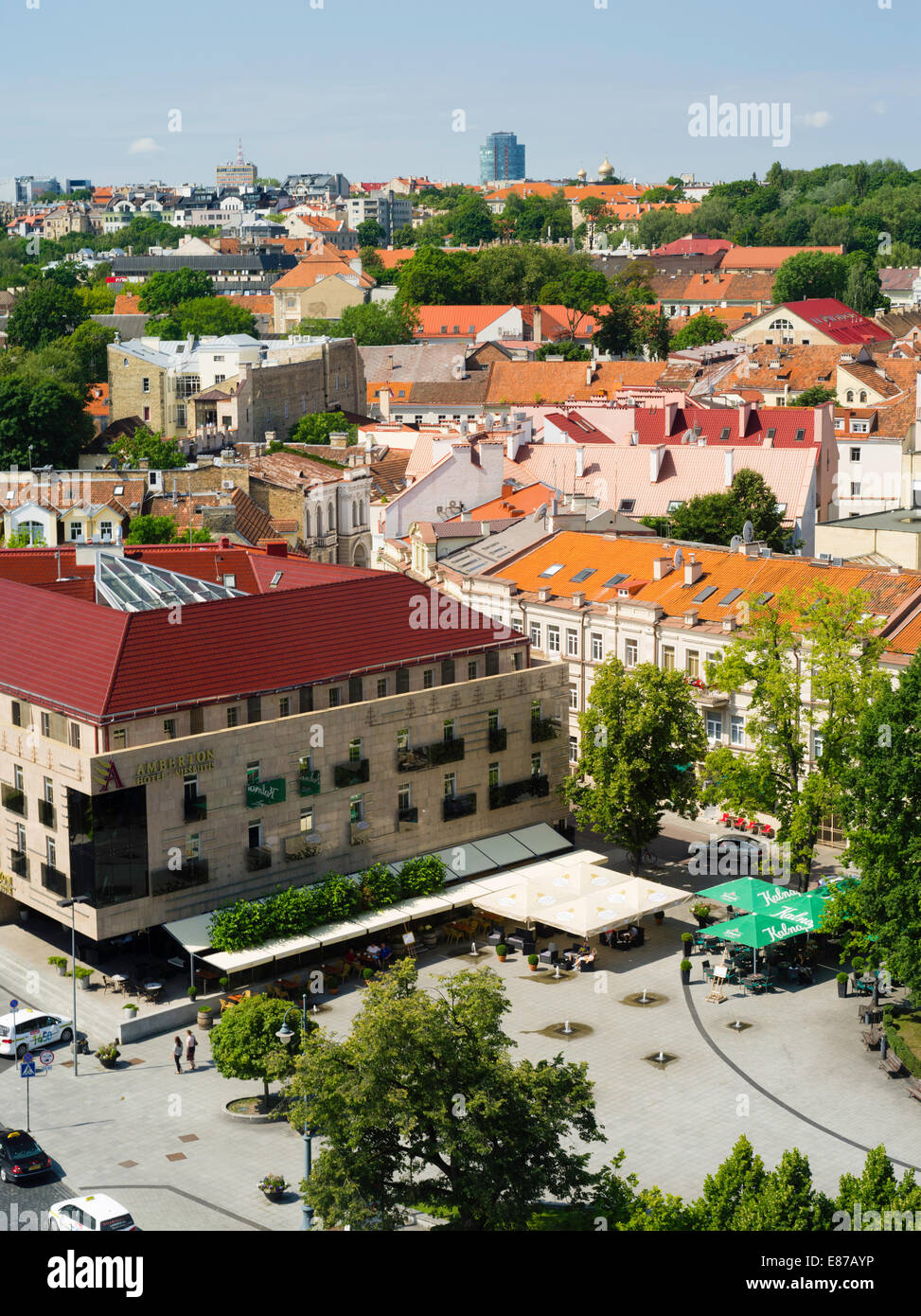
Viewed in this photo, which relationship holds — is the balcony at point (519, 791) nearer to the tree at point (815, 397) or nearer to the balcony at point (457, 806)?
the balcony at point (457, 806)

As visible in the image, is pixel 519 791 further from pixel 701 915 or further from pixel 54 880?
pixel 54 880

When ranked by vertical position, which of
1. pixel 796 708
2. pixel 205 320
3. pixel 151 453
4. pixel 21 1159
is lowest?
pixel 21 1159

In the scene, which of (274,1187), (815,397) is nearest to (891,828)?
(274,1187)

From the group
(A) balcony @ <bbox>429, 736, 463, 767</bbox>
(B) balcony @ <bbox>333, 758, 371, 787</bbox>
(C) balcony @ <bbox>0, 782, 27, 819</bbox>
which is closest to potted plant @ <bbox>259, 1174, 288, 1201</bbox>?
(B) balcony @ <bbox>333, 758, 371, 787</bbox>

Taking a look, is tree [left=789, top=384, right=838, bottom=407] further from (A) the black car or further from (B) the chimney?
(A) the black car

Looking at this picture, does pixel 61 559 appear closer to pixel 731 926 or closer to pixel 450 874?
pixel 450 874
